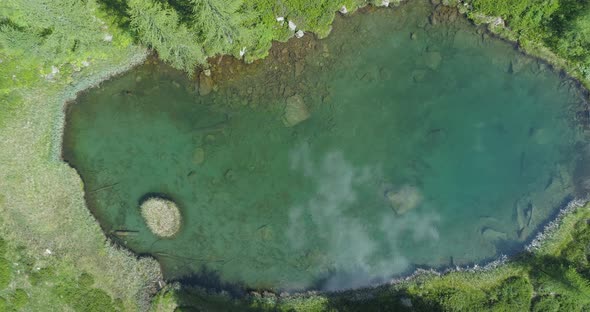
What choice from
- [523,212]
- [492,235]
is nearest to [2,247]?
[492,235]

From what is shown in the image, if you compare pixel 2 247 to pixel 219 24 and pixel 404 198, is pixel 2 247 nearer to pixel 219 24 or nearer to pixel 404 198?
pixel 219 24

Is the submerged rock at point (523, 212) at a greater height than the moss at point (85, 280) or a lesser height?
greater

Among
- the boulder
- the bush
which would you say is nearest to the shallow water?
the boulder

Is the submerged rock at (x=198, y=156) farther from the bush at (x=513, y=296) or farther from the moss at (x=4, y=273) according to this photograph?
the bush at (x=513, y=296)

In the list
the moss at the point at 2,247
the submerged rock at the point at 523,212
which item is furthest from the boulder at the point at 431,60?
the moss at the point at 2,247

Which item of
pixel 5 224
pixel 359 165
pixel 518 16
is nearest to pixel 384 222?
pixel 359 165

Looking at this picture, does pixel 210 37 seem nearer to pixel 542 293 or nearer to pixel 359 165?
pixel 359 165

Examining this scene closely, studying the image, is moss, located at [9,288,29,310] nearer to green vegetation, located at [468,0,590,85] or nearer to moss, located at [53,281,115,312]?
moss, located at [53,281,115,312]
